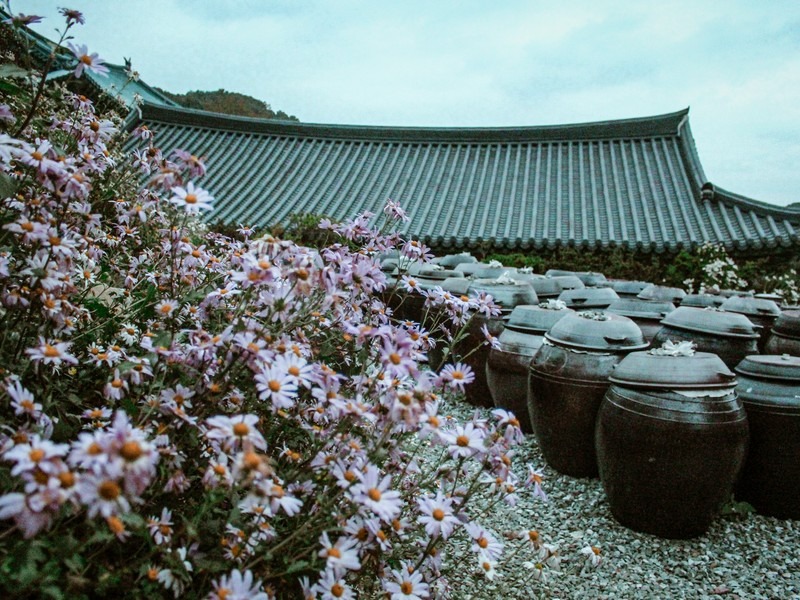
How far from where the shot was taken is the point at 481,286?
428cm

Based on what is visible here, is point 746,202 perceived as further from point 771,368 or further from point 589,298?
point 771,368

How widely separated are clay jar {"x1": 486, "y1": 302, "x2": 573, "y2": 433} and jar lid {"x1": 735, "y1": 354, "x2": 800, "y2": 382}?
1.03 m

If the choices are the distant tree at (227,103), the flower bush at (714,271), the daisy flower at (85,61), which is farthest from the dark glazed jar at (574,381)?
the distant tree at (227,103)

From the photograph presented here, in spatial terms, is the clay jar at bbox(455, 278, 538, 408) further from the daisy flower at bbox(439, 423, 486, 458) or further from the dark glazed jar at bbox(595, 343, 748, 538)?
the daisy flower at bbox(439, 423, 486, 458)

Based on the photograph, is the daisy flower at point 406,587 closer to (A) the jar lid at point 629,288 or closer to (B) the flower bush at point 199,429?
(B) the flower bush at point 199,429

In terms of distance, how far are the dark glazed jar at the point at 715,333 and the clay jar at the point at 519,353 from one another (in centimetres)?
63

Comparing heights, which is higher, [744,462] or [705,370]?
[705,370]

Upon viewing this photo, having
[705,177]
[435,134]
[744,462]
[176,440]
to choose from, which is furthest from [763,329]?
[435,134]

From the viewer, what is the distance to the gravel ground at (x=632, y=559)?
2.15 m

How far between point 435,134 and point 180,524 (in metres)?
12.9

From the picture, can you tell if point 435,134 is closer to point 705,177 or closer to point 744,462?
point 705,177

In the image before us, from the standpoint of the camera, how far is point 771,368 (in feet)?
8.77

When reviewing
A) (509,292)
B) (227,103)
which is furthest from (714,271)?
(227,103)

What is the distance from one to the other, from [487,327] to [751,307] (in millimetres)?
2017
